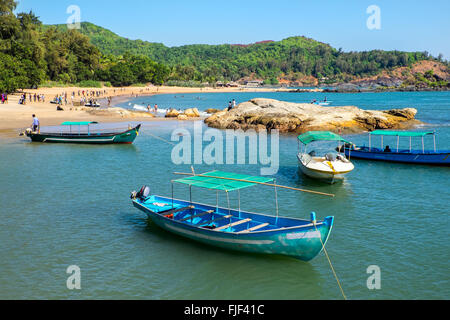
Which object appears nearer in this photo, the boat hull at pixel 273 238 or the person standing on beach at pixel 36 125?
the boat hull at pixel 273 238

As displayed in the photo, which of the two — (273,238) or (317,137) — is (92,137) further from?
(273,238)

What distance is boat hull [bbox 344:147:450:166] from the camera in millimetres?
32344

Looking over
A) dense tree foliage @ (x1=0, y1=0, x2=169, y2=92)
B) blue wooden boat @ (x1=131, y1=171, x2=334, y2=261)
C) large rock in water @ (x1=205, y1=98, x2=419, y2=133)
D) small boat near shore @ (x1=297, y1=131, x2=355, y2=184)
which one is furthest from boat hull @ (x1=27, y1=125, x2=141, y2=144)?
dense tree foliage @ (x1=0, y1=0, x2=169, y2=92)

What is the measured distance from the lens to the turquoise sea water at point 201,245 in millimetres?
14375

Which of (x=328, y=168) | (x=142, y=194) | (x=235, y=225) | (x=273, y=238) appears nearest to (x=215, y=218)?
(x=235, y=225)

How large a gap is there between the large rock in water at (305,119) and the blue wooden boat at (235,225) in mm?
33992

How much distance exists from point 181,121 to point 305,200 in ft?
142

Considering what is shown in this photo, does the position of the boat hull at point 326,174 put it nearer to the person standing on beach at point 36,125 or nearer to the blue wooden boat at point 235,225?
the blue wooden boat at point 235,225

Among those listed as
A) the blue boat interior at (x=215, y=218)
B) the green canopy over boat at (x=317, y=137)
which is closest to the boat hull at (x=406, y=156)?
the green canopy over boat at (x=317, y=137)

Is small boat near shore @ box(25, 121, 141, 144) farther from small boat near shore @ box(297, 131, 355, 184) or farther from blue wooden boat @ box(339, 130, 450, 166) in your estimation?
blue wooden boat @ box(339, 130, 450, 166)

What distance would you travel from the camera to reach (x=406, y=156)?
1323 inches

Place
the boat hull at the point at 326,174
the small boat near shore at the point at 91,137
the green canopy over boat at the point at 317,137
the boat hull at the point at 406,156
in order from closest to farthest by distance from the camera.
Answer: the boat hull at the point at 326,174 → the green canopy over boat at the point at 317,137 → the boat hull at the point at 406,156 → the small boat near shore at the point at 91,137
